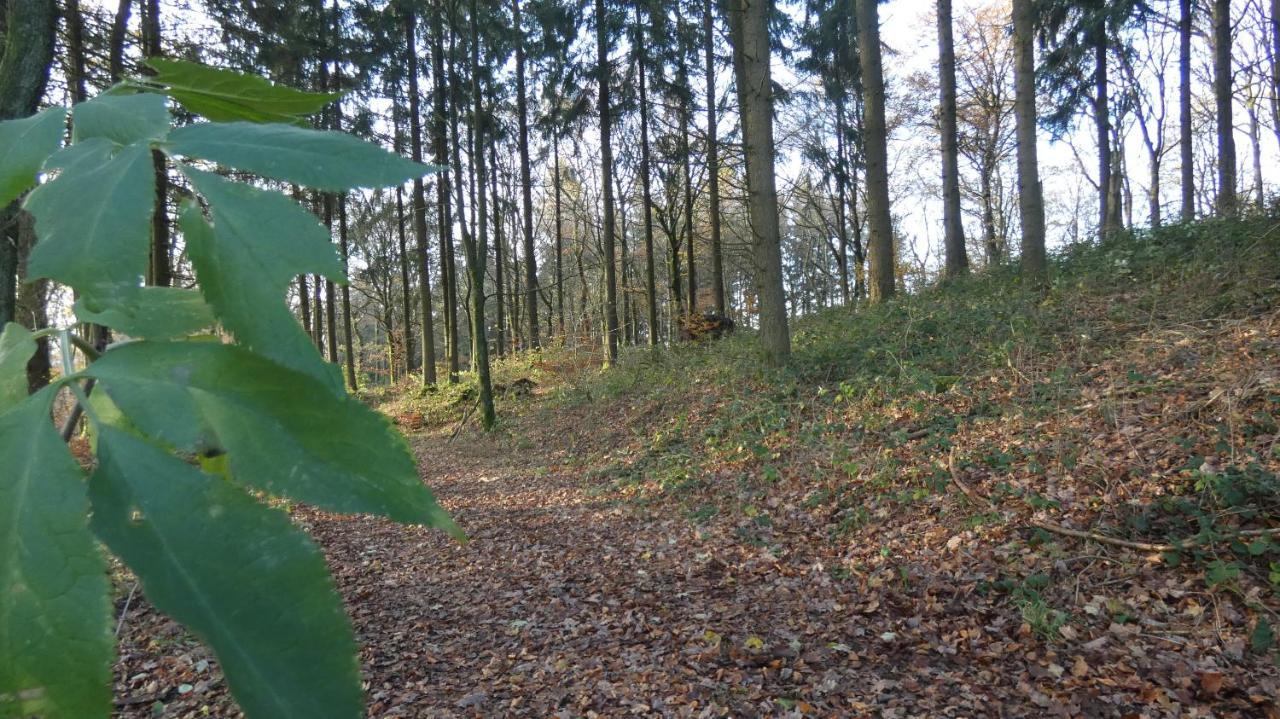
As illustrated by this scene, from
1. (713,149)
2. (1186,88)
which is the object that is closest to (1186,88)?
(1186,88)

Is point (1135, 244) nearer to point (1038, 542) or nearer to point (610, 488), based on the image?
point (1038, 542)

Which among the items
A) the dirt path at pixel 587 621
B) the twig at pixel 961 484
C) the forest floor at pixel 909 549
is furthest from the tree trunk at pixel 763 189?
the dirt path at pixel 587 621

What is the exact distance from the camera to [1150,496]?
509cm

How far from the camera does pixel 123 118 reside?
510mm

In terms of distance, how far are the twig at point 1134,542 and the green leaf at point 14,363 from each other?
6044mm

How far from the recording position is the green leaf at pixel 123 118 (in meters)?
0.49

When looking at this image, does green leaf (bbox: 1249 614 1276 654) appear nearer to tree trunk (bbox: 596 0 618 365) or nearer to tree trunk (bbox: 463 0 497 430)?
tree trunk (bbox: 463 0 497 430)

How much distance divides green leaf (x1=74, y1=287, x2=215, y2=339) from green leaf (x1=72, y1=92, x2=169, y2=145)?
120mm

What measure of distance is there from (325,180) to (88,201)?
0.15 m

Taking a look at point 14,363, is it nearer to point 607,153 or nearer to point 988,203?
point 607,153

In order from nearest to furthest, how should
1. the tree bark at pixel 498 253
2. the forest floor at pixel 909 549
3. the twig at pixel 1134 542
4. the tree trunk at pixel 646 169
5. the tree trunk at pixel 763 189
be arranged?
1. the forest floor at pixel 909 549
2. the twig at pixel 1134 542
3. the tree trunk at pixel 763 189
4. the tree trunk at pixel 646 169
5. the tree bark at pixel 498 253

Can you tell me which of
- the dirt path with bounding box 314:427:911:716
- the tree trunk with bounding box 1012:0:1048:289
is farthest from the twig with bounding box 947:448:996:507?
the tree trunk with bounding box 1012:0:1048:289

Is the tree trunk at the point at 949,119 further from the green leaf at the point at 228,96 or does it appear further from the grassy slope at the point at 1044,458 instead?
the green leaf at the point at 228,96

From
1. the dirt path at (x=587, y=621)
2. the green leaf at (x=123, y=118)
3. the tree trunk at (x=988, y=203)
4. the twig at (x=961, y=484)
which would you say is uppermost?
the tree trunk at (x=988, y=203)
